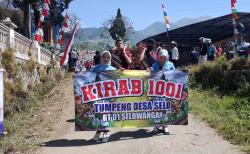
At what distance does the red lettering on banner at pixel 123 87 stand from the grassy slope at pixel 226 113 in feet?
6.81

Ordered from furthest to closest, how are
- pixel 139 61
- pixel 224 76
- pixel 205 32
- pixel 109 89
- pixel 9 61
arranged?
pixel 205 32 → pixel 224 76 → pixel 9 61 → pixel 139 61 → pixel 109 89

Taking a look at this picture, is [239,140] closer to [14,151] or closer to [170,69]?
[170,69]

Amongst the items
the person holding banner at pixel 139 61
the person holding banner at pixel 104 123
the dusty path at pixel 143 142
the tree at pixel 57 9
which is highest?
the tree at pixel 57 9

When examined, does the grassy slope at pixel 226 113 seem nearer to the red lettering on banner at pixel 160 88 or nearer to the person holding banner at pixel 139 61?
the red lettering on banner at pixel 160 88

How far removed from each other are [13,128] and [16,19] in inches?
1815

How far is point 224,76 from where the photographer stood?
16469mm

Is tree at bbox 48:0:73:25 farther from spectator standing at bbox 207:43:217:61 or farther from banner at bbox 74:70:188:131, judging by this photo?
banner at bbox 74:70:188:131

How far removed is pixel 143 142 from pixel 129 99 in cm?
92

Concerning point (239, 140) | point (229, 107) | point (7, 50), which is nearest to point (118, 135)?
point (239, 140)

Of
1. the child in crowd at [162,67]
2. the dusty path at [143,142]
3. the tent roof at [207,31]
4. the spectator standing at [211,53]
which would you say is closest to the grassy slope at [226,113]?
the dusty path at [143,142]

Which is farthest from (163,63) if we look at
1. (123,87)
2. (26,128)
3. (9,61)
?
(9,61)

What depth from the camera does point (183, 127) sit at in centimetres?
1112

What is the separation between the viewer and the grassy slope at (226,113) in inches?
387

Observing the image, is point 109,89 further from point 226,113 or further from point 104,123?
point 226,113
